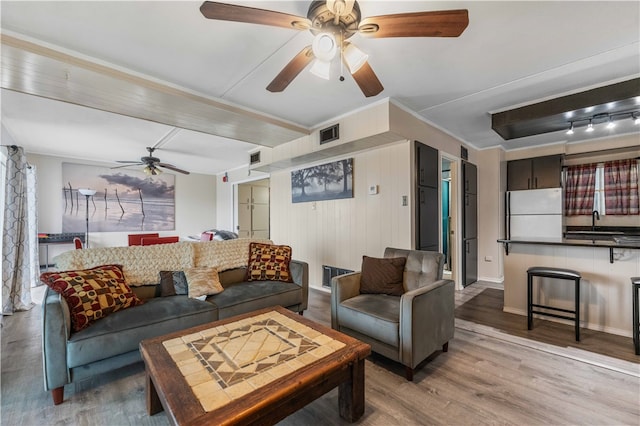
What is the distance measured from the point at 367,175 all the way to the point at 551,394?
9.19 feet

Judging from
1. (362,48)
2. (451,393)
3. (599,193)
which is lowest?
(451,393)

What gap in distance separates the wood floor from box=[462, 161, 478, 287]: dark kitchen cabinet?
7.26 ft

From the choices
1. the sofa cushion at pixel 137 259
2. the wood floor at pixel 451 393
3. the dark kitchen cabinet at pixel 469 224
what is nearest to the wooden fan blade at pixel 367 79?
the wood floor at pixel 451 393

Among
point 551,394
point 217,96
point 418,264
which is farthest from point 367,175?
point 551,394

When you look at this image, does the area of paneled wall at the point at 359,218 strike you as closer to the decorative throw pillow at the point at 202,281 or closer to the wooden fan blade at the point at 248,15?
the decorative throw pillow at the point at 202,281

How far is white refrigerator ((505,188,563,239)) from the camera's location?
4.64m

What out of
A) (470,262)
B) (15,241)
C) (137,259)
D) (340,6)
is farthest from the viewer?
(470,262)

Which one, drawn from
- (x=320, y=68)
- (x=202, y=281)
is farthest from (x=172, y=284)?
(x=320, y=68)

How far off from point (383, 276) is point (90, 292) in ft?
7.90

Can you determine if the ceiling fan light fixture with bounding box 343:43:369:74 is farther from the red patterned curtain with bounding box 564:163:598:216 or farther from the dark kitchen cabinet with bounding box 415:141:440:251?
the red patterned curtain with bounding box 564:163:598:216

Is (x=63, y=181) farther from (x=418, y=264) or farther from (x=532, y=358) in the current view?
(x=532, y=358)

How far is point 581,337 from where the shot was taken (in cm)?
262

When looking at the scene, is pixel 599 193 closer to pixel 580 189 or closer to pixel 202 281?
pixel 580 189

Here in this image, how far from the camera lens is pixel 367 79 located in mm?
1959
